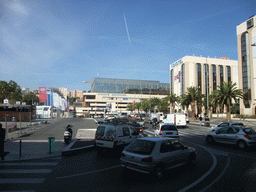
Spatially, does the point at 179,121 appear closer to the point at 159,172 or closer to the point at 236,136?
the point at 236,136

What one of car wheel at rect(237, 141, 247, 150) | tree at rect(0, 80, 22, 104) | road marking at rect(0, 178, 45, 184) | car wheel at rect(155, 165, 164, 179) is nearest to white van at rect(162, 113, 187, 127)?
car wheel at rect(237, 141, 247, 150)

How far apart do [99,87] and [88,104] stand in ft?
45.6

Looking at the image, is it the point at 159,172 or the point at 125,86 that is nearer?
the point at 159,172

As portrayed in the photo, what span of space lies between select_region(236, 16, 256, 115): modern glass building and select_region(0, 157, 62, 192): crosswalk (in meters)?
53.8

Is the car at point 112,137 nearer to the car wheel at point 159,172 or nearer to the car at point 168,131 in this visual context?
the car wheel at point 159,172

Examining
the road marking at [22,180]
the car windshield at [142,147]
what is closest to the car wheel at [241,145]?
the car windshield at [142,147]

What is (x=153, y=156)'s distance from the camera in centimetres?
718

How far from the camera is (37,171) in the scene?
8.37 metres

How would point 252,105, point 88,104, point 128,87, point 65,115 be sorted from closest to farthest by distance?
1. point 252,105
2. point 65,115
3. point 88,104
4. point 128,87

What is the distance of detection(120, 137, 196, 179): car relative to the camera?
7105 millimetres

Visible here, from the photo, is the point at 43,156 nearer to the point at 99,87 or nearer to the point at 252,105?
the point at 252,105

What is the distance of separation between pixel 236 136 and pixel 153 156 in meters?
9.57

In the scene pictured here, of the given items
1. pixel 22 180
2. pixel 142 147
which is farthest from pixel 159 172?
pixel 22 180

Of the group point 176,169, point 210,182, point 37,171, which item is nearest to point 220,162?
point 176,169
